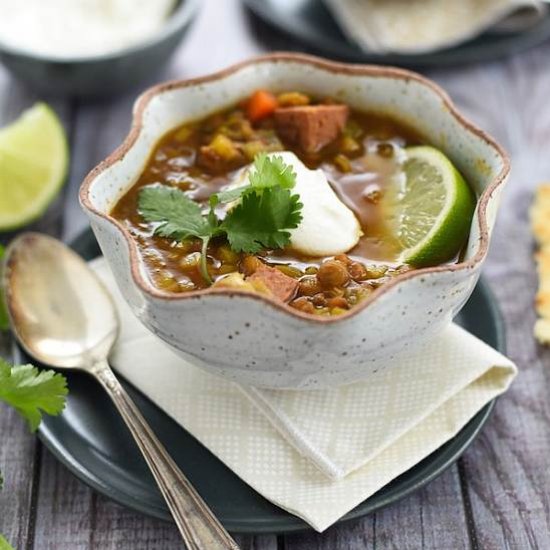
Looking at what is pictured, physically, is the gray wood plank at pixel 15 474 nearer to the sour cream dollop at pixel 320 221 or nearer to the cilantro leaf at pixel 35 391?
the cilantro leaf at pixel 35 391

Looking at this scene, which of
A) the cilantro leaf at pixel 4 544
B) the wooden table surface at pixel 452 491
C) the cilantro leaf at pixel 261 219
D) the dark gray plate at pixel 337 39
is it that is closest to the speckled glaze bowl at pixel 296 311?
the cilantro leaf at pixel 261 219

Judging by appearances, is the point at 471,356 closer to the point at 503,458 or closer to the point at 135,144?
the point at 503,458

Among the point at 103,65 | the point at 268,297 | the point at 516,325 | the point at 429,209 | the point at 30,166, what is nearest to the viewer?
the point at 268,297

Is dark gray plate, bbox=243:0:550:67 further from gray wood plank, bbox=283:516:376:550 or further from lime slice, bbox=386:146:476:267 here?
gray wood plank, bbox=283:516:376:550

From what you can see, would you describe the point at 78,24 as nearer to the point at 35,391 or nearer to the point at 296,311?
the point at 35,391

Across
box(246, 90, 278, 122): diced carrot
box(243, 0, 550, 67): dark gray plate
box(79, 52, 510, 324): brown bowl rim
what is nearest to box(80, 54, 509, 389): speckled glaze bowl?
box(79, 52, 510, 324): brown bowl rim

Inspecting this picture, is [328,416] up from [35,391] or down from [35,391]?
down

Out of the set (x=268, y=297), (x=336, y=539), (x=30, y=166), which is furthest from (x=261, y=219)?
(x=30, y=166)
